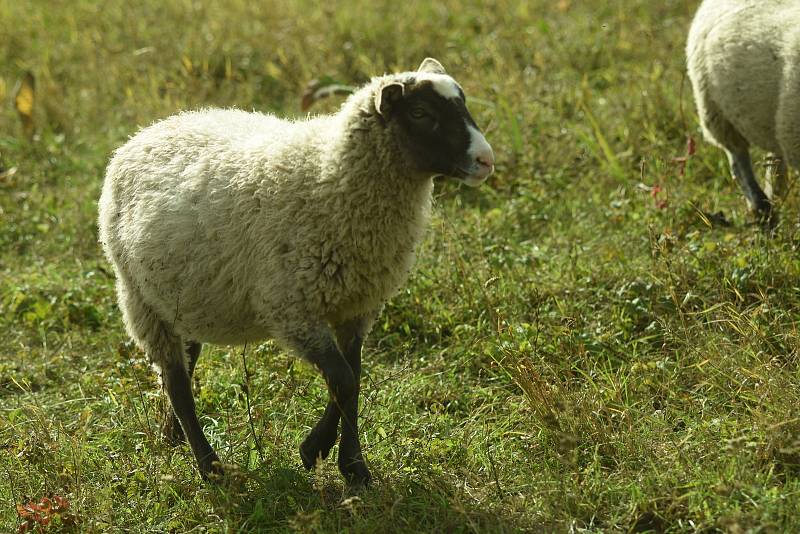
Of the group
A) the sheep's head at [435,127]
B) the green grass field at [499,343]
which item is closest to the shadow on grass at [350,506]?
the green grass field at [499,343]

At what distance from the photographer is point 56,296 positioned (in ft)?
21.7

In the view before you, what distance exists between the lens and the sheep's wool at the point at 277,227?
173 inches

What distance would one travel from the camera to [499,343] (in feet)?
17.2

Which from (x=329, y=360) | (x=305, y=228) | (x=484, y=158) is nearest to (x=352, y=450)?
(x=329, y=360)

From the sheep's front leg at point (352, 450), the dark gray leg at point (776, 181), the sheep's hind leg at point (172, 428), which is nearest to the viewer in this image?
the sheep's front leg at point (352, 450)

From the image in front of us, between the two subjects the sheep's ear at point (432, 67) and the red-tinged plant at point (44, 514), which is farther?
the sheep's ear at point (432, 67)

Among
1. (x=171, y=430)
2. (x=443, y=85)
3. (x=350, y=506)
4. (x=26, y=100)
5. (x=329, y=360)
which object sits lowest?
(x=171, y=430)

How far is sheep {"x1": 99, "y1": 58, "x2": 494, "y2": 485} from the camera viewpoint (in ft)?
14.3

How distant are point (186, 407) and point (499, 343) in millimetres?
1572

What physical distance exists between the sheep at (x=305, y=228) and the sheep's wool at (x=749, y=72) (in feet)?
7.74

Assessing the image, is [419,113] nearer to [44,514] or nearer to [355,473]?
[355,473]

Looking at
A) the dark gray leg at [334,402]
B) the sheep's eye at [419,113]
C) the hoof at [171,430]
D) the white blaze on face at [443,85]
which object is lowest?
the hoof at [171,430]

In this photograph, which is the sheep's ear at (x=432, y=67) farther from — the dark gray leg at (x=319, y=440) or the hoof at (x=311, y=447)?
the hoof at (x=311, y=447)

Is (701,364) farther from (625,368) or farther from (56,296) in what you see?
(56,296)
